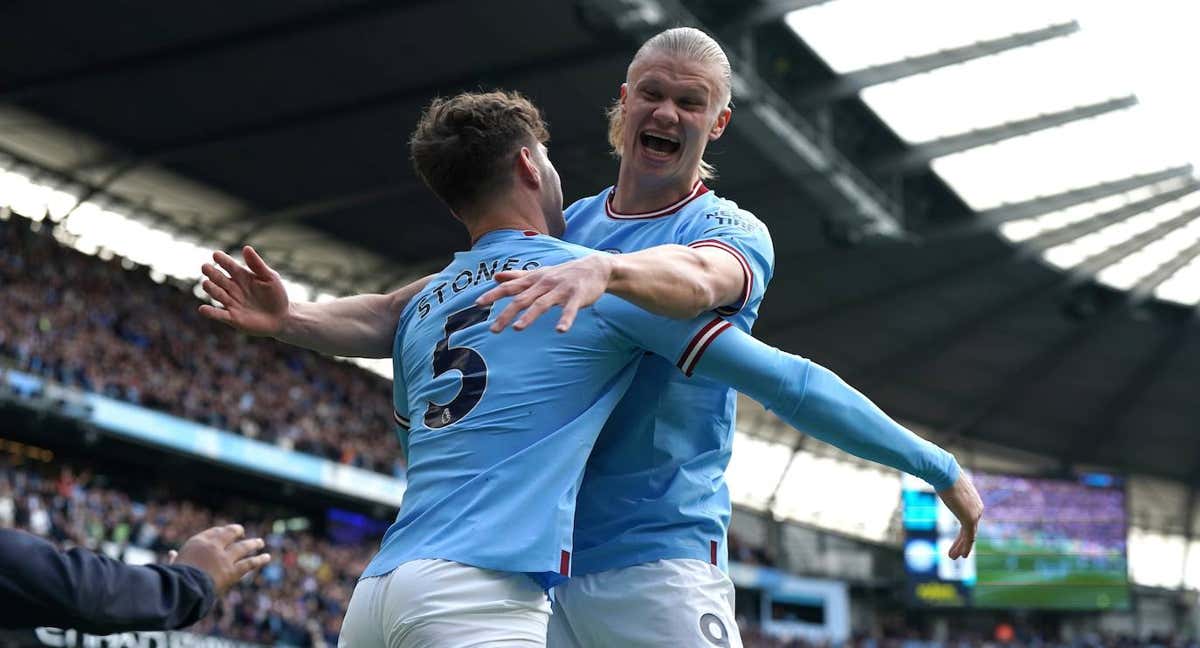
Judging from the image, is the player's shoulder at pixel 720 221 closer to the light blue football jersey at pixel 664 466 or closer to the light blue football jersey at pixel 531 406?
the light blue football jersey at pixel 664 466

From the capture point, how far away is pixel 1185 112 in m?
32.0

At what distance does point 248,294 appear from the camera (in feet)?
13.3

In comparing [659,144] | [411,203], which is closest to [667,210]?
[659,144]

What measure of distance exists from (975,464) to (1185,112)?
24.1 metres

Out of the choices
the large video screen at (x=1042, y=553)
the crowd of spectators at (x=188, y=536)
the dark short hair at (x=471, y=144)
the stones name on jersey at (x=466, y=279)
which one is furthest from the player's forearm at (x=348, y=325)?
the large video screen at (x=1042, y=553)

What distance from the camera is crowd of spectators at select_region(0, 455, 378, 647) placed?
21.3 meters

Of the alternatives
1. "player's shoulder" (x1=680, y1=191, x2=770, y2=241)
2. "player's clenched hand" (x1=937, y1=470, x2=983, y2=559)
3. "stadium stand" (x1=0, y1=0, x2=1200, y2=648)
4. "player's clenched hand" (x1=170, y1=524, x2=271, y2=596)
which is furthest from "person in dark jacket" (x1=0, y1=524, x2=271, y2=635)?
"stadium stand" (x1=0, y1=0, x2=1200, y2=648)

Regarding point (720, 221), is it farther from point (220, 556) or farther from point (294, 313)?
point (220, 556)

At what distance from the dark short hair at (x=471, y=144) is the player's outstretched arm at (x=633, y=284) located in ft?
1.49

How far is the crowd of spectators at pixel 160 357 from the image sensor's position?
26656 millimetres

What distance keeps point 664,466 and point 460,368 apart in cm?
66

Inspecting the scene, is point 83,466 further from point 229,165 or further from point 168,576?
point 168,576

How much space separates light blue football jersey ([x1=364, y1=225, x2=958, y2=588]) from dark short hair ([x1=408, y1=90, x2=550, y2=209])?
0.16 m

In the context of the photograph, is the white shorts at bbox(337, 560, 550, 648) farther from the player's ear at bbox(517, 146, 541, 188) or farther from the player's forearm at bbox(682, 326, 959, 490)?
the player's ear at bbox(517, 146, 541, 188)
